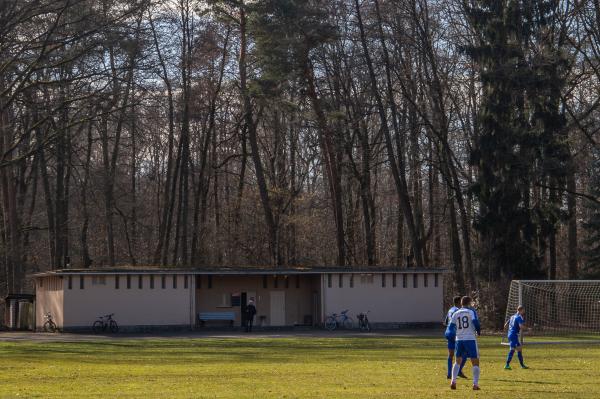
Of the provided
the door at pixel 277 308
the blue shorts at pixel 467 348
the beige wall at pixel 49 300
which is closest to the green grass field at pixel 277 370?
the blue shorts at pixel 467 348

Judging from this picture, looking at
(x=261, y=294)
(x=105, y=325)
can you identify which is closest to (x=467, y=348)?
(x=105, y=325)

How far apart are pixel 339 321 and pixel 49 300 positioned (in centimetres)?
1375

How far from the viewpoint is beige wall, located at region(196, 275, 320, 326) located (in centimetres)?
4662

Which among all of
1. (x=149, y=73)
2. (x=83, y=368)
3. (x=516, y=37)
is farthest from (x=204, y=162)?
(x=83, y=368)

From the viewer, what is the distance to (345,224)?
204 feet

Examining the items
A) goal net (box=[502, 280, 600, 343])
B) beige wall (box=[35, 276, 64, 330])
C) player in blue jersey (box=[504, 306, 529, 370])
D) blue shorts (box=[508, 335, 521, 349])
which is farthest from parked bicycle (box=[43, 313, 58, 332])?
blue shorts (box=[508, 335, 521, 349])

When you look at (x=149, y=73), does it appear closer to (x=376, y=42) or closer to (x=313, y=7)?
(x=313, y=7)

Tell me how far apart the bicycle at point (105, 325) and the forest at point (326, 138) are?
20.2 ft

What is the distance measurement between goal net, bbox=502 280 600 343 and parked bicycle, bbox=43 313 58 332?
20.5 meters

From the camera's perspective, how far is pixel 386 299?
4628cm

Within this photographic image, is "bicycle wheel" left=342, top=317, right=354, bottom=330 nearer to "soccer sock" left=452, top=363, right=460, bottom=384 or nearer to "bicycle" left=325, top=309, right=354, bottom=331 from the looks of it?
"bicycle" left=325, top=309, right=354, bottom=331

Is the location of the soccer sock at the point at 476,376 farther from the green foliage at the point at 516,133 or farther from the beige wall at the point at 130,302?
the beige wall at the point at 130,302

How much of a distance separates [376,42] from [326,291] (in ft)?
47.9

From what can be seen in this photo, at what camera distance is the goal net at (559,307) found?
40594mm
